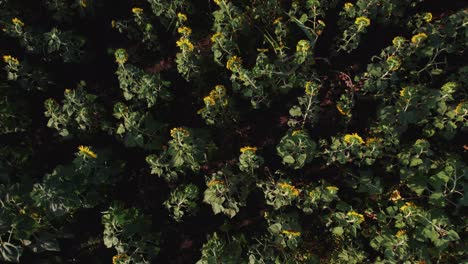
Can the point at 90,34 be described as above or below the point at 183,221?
above

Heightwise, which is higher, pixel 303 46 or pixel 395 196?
pixel 303 46

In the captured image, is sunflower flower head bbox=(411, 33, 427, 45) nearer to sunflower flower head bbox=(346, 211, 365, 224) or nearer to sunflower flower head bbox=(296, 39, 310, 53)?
sunflower flower head bbox=(296, 39, 310, 53)

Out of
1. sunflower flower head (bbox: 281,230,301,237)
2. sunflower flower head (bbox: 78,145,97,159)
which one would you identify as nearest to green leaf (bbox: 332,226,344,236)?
sunflower flower head (bbox: 281,230,301,237)

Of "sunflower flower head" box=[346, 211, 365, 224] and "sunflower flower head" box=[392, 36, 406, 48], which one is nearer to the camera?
"sunflower flower head" box=[346, 211, 365, 224]

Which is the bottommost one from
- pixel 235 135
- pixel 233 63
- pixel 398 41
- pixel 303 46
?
pixel 235 135

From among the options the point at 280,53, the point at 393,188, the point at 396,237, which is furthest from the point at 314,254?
the point at 280,53

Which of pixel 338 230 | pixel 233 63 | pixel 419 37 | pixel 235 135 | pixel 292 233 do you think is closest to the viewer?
pixel 292 233

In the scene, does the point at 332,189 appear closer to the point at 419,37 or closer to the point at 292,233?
the point at 292,233

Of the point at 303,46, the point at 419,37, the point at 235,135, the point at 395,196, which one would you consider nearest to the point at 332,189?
the point at 395,196

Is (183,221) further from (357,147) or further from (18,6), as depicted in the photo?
(18,6)
